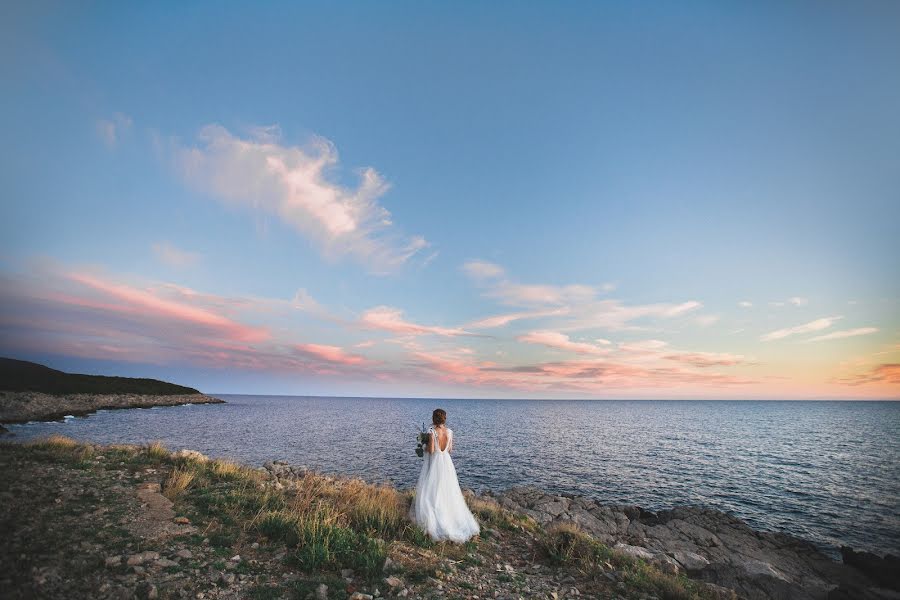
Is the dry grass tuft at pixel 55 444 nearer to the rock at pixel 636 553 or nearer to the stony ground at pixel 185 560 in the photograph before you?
the stony ground at pixel 185 560

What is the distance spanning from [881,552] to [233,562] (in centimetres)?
3159

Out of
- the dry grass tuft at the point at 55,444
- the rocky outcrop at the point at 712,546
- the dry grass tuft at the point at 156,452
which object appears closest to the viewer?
the rocky outcrop at the point at 712,546

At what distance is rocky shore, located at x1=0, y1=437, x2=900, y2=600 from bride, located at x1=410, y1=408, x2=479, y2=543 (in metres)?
0.42

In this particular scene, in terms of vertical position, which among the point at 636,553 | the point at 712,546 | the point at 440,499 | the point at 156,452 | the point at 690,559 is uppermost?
the point at 440,499

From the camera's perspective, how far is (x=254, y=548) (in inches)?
316

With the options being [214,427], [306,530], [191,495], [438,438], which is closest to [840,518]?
[438,438]

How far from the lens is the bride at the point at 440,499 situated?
405 inches

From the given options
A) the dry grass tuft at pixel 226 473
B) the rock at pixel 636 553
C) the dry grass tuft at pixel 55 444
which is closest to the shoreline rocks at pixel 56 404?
the dry grass tuft at pixel 55 444

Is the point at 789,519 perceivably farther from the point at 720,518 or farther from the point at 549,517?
the point at 549,517

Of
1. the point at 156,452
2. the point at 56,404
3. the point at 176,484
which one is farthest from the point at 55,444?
the point at 56,404

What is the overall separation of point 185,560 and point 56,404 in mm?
96308

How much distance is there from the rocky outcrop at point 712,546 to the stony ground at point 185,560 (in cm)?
667

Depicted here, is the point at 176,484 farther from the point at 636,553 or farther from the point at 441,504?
the point at 636,553

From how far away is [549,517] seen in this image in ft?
68.5
